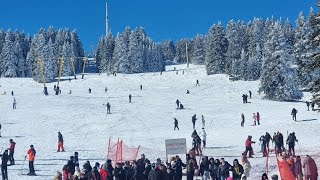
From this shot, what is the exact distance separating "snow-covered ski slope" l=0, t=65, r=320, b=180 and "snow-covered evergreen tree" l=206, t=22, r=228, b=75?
866 inches

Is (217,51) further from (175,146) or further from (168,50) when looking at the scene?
(168,50)

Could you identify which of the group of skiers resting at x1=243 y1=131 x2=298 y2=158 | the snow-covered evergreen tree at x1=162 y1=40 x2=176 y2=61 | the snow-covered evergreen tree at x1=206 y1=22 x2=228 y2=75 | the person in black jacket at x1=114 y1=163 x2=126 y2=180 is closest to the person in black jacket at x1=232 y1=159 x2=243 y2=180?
the person in black jacket at x1=114 y1=163 x2=126 y2=180

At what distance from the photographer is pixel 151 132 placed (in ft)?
123

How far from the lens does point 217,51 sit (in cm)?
9406

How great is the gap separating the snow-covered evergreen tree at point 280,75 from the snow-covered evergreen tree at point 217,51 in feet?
111

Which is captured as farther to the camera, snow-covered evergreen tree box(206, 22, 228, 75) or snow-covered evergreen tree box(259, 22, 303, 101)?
snow-covered evergreen tree box(206, 22, 228, 75)

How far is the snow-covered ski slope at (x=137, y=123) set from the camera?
1093 inches

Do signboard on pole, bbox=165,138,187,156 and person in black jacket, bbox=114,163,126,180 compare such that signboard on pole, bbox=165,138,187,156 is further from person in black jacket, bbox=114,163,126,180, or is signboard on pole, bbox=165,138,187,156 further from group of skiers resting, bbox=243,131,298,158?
group of skiers resting, bbox=243,131,298,158

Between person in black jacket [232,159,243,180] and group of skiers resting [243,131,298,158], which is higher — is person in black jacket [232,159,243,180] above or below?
A: below

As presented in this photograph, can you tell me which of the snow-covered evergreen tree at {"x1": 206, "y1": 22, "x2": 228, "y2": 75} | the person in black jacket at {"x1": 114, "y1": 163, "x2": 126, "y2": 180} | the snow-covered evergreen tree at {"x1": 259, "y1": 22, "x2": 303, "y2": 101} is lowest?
the person in black jacket at {"x1": 114, "y1": 163, "x2": 126, "y2": 180}

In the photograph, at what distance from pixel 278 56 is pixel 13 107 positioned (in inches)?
1148

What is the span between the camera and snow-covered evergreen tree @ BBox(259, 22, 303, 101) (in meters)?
56.9

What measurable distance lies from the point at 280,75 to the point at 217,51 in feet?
122

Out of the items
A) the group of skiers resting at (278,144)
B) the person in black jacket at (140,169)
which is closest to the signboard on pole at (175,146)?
the person in black jacket at (140,169)
